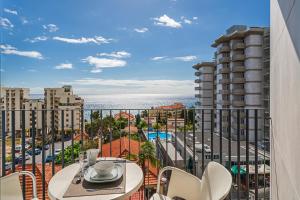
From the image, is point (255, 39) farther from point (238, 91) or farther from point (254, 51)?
point (238, 91)

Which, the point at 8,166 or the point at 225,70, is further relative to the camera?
the point at 225,70

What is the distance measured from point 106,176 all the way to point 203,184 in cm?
74

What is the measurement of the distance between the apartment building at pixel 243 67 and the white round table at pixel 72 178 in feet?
85.5

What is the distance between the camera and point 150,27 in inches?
Result: 1420

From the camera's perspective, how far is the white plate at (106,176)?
146cm

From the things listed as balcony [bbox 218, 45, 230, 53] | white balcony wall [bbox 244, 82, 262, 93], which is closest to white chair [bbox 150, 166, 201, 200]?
white balcony wall [bbox 244, 82, 262, 93]

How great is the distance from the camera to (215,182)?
157 centimetres

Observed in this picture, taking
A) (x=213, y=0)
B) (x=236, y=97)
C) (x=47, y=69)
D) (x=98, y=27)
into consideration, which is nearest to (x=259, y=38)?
(x=236, y=97)

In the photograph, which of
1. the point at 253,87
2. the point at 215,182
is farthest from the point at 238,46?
the point at 215,182

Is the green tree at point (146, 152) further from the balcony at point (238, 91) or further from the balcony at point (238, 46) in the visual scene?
the balcony at point (238, 46)

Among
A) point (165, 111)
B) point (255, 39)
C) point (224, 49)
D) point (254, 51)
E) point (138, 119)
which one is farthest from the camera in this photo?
point (224, 49)

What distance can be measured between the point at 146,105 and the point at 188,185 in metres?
1.30

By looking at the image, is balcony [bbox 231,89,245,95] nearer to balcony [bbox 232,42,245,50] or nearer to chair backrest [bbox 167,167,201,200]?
balcony [bbox 232,42,245,50]

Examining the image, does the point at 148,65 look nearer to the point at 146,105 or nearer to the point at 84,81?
the point at 84,81
